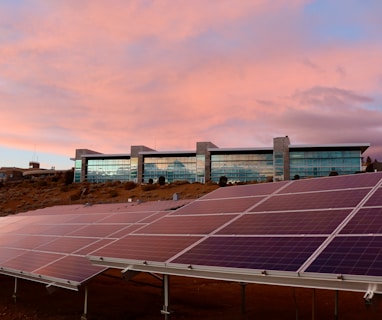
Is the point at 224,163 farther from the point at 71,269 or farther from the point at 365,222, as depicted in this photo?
the point at 365,222

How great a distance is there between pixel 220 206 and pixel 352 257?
9845 mm

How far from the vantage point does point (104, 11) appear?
3191 centimetres

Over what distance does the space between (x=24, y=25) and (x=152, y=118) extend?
102ft

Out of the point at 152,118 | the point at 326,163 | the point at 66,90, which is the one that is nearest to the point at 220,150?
the point at 326,163

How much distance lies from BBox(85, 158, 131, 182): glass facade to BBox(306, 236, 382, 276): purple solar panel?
12473cm

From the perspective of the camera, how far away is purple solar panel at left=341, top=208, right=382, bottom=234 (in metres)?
11.8

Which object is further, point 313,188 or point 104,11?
point 104,11

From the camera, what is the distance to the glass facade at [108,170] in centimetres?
13538

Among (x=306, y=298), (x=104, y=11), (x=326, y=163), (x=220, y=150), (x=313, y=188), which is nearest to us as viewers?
(x=313, y=188)

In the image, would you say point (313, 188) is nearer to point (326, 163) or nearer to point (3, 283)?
point (3, 283)

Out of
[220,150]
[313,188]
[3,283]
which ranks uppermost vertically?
[220,150]

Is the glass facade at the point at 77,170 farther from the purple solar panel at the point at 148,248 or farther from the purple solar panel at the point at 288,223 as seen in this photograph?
the purple solar panel at the point at 288,223

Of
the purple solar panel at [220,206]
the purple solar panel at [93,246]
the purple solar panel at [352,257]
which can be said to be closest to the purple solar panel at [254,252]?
the purple solar panel at [352,257]

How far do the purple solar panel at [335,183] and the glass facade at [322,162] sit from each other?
95825 millimetres
